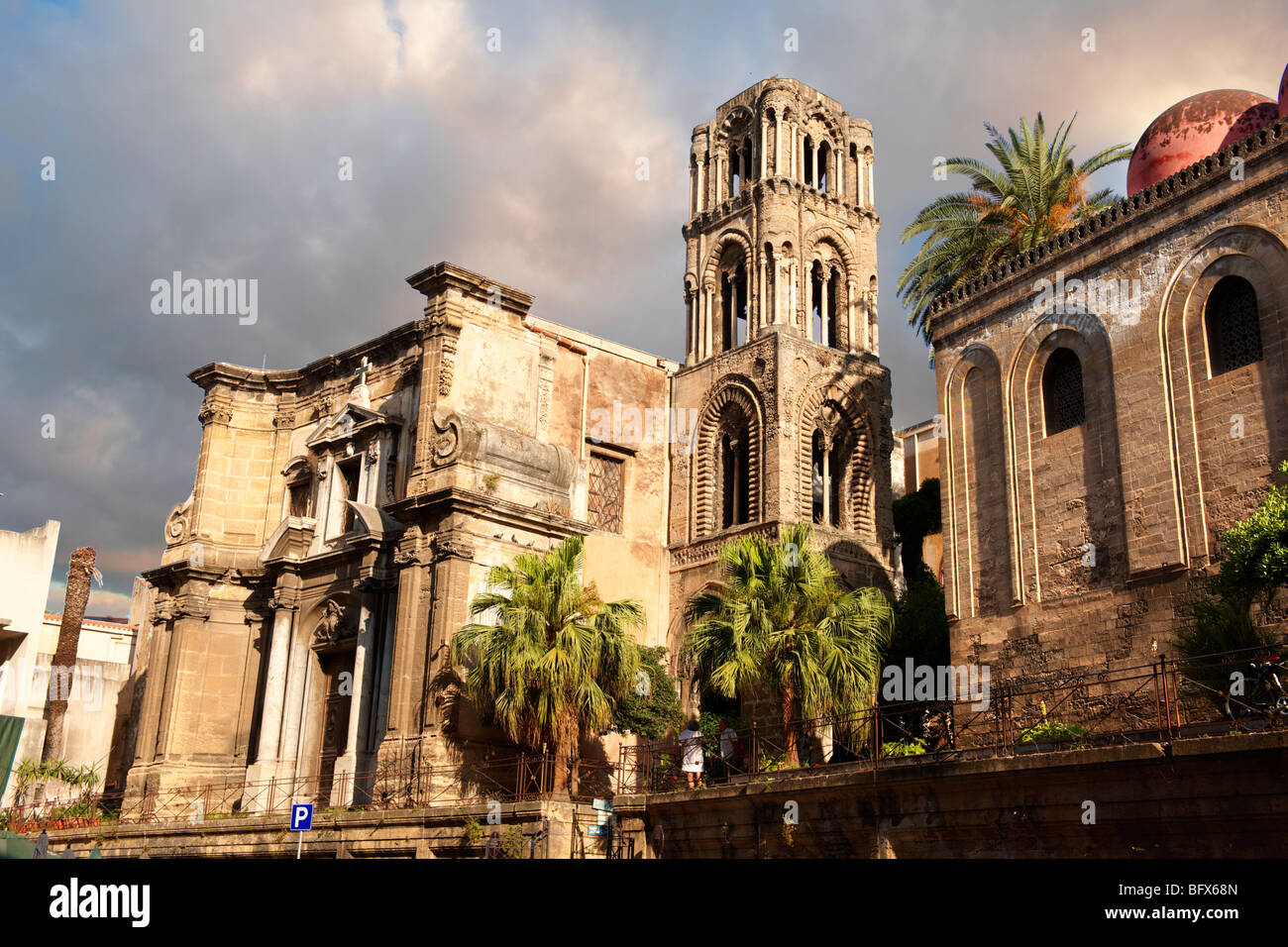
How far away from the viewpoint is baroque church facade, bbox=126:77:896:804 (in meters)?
28.7

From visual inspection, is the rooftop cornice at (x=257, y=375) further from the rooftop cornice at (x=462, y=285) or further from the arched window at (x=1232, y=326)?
the arched window at (x=1232, y=326)

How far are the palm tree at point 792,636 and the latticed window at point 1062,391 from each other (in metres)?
4.78

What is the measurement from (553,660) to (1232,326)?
515 inches

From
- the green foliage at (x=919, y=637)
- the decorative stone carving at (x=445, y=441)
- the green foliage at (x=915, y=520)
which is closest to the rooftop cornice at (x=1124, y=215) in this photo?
the green foliage at (x=919, y=637)

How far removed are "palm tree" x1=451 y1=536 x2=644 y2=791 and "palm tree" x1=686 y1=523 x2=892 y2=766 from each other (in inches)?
79.9

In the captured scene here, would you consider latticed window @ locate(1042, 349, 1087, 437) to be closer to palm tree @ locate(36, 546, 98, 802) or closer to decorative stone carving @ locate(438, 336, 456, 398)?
decorative stone carving @ locate(438, 336, 456, 398)

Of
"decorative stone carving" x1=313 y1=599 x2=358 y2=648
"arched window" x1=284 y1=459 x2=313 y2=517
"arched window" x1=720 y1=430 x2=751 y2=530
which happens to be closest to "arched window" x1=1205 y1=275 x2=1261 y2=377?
"arched window" x1=720 y1=430 x2=751 y2=530

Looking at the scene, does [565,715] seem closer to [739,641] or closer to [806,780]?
[739,641]

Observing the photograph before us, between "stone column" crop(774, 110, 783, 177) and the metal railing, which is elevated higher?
"stone column" crop(774, 110, 783, 177)

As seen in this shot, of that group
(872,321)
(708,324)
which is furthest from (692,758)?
(872,321)

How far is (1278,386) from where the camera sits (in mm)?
19078
